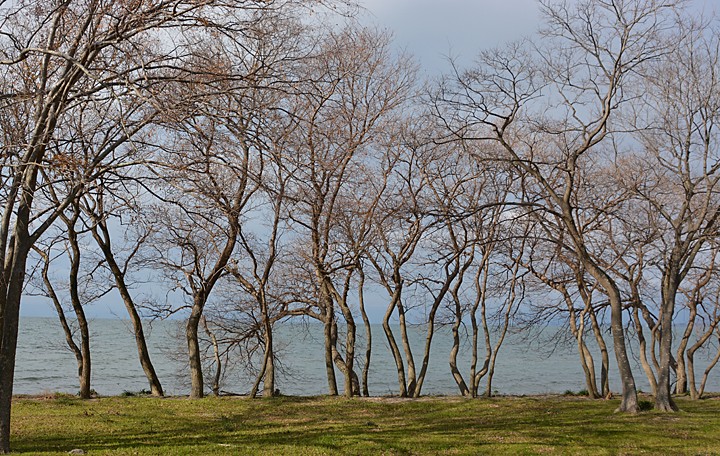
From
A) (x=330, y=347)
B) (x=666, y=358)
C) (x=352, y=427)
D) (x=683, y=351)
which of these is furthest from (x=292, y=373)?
(x=666, y=358)

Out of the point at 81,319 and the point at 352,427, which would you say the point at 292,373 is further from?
the point at 352,427

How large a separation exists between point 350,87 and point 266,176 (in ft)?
9.28

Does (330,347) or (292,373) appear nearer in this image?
(330,347)

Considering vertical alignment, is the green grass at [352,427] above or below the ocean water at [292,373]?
below

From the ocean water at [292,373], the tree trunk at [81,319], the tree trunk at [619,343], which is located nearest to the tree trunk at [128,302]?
the tree trunk at [81,319]

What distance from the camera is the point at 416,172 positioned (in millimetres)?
15734

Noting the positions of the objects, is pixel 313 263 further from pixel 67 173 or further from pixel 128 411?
pixel 67 173

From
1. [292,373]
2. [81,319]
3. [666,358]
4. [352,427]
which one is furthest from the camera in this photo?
[292,373]

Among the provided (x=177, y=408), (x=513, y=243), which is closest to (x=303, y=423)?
(x=177, y=408)

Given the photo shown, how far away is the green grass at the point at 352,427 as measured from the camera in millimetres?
8773

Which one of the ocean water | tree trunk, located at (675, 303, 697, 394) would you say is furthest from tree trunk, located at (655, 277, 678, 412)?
the ocean water

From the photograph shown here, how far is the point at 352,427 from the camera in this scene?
418 inches

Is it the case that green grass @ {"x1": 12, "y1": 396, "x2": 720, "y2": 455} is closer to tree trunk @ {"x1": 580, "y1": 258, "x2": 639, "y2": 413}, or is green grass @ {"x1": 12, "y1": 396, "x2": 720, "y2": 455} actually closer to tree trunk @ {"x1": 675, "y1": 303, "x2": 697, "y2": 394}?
tree trunk @ {"x1": 580, "y1": 258, "x2": 639, "y2": 413}

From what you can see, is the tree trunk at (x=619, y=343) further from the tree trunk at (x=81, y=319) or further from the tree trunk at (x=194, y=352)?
the tree trunk at (x=81, y=319)
